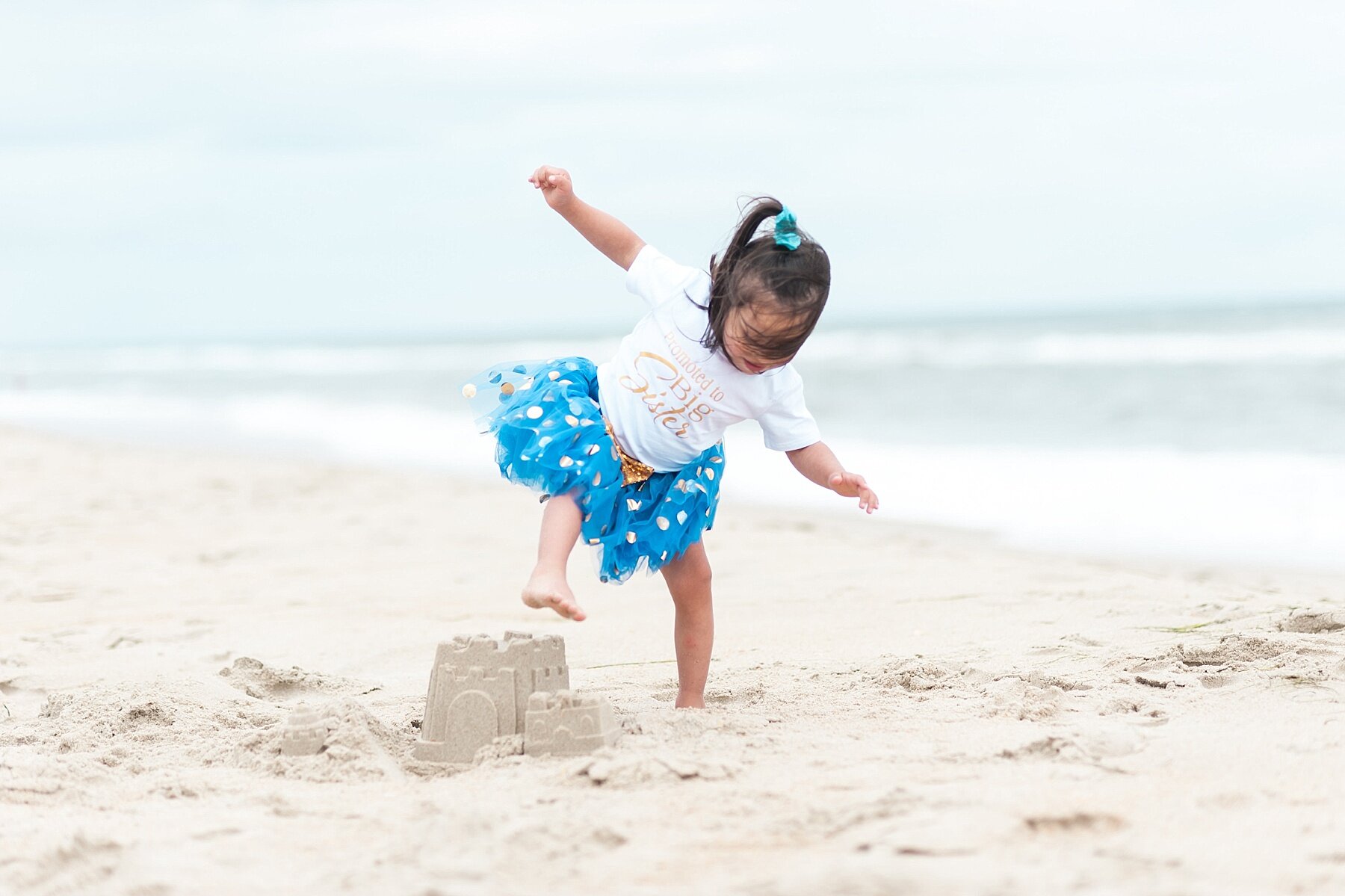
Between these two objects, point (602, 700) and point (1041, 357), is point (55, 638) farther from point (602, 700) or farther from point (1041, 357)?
point (1041, 357)

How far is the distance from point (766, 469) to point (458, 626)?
4.85m

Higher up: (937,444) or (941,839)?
(937,444)

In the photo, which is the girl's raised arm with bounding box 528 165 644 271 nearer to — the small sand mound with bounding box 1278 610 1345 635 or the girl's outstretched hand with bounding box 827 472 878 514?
the girl's outstretched hand with bounding box 827 472 878 514

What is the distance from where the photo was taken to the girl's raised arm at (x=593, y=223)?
313cm

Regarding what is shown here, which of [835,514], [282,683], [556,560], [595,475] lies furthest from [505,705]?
[835,514]

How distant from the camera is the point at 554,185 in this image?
10.2 feet

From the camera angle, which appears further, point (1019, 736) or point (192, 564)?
point (192, 564)

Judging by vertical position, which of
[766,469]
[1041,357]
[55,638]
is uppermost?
[1041,357]

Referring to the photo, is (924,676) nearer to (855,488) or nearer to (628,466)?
(855,488)

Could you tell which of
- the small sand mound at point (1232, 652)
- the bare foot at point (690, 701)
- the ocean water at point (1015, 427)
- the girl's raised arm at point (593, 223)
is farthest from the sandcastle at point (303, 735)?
the ocean water at point (1015, 427)

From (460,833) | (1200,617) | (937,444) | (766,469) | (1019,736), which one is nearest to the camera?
(460,833)

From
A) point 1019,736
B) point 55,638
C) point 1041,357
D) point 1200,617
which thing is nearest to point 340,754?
point 1019,736

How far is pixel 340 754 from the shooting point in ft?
8.55

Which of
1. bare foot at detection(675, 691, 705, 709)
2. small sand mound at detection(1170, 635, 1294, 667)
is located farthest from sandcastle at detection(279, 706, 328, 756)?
small sand mound at detection(1170, 635, 1294, 667)
